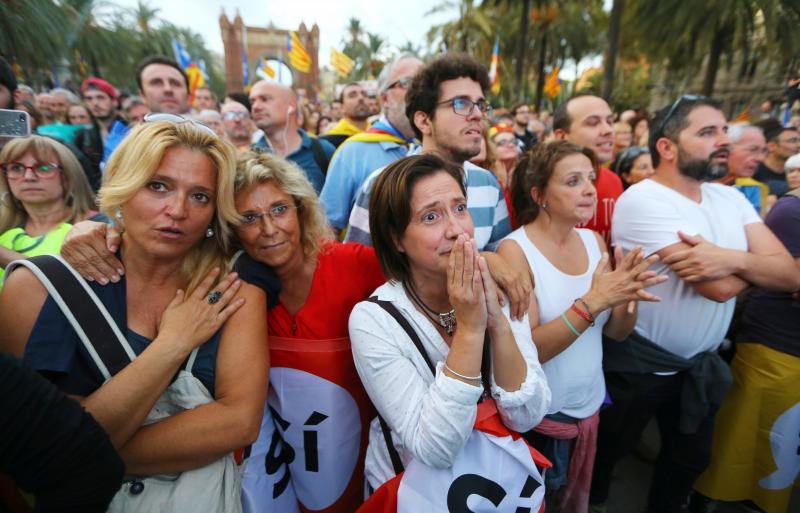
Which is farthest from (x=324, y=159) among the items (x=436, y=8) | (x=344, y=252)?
(x=436, y=8)

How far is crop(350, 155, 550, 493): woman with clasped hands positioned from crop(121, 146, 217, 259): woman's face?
0.71 metres

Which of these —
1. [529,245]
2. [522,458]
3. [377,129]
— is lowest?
[522,458]

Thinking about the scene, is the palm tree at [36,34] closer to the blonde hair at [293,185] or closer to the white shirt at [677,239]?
the blonde hair at [293,185]

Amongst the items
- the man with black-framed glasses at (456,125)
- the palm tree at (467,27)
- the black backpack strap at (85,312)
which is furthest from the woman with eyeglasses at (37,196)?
the palm tree at (467,27)

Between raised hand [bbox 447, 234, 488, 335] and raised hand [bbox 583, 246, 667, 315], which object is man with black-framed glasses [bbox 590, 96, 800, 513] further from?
raised hand [bbox 447, 234, 488, 335]

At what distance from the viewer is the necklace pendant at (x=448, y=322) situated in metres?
1.70

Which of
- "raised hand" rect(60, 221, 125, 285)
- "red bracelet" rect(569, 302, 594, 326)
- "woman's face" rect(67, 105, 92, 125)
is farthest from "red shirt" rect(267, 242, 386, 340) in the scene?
"woman's face" rect(67, 105, 92, 125)

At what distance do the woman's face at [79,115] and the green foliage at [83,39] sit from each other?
2.83 ft

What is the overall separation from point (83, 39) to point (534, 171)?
1074 inches

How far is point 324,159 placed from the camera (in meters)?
4.35

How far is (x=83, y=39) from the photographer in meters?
20.9

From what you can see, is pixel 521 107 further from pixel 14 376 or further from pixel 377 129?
pixel 14 376

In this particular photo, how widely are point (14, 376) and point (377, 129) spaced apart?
291 cm

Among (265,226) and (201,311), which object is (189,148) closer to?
(265,226)
